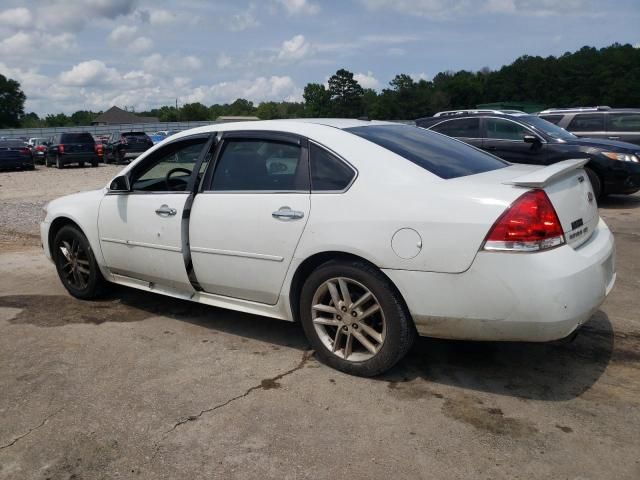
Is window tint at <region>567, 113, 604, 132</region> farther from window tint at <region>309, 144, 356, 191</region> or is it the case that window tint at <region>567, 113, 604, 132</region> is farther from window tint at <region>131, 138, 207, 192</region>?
window tint at <region>309, 144, 356, 191</region>

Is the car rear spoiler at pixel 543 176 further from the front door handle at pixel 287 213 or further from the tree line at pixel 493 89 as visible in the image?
the tree line at pixel 493 89

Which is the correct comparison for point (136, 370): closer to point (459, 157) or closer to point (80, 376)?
point (80, 376)

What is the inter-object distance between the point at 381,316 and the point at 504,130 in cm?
792

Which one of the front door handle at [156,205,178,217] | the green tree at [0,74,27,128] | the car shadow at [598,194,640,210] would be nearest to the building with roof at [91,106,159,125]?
the green tree at [0,74,27,128]

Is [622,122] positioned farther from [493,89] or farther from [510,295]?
[493,89]

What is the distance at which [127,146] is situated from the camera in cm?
2777

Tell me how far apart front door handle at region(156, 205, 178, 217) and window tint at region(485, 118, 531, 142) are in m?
7.59

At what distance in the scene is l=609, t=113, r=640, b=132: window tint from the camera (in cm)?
1264

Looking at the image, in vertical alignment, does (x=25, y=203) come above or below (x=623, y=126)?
below

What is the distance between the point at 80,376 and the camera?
3.77 meters

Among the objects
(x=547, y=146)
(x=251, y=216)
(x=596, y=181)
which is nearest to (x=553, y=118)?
(x=547, y=146)

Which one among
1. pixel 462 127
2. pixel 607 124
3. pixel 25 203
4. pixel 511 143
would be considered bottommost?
pixel 25 203

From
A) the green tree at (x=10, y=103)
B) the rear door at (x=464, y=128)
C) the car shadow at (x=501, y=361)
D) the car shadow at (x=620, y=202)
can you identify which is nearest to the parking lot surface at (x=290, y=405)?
the car shadow at (x=501, y=361)

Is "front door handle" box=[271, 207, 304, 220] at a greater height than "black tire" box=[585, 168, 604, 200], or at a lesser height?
greater
